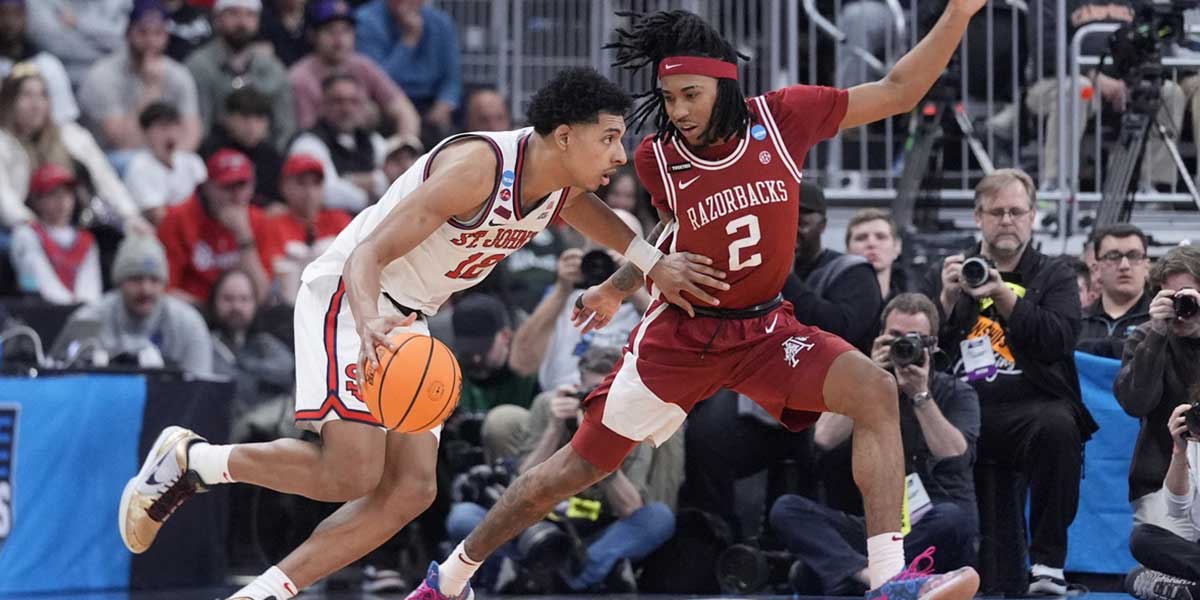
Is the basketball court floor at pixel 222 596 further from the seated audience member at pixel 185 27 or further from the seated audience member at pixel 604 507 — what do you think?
the seated audience member at pixel 185 27

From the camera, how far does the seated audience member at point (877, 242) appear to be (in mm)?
7949

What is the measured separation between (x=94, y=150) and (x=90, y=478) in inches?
130

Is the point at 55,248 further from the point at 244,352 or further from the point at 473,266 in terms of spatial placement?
the point at 473,266

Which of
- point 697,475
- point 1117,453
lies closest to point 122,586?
point 697,475

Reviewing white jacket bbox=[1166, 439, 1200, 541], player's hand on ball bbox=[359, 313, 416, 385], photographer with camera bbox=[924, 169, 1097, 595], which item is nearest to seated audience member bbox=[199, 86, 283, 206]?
photographer with camera bbox=[924, 169, 1097, 595]

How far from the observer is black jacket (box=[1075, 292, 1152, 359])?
24.8 ft

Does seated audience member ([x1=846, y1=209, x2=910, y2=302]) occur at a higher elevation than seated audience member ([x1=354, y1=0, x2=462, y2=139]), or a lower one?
lower

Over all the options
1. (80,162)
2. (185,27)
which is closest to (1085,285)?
(80,162)

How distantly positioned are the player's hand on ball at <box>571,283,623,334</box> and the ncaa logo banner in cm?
340

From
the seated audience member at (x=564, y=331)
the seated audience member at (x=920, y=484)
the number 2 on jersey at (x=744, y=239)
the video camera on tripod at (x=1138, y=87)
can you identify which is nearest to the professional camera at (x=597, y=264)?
the seated audience member at (x=564, y=331)

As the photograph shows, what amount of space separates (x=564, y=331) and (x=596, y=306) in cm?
257

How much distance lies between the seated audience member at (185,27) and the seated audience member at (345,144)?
107 centimetres

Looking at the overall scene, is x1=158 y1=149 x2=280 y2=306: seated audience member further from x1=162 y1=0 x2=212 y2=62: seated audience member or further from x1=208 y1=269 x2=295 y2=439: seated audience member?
x1=162 y1=0 x2=212 y2=62: seated audience member

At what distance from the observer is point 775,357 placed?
571 cm
